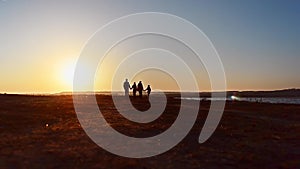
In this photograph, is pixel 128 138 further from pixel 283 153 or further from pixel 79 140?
pixel 283 153

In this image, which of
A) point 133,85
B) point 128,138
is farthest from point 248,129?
point 133,85

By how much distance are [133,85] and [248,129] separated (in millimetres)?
32532

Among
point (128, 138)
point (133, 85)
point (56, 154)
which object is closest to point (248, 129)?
point (128, 138)

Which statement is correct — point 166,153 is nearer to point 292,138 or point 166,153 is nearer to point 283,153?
point 283,153

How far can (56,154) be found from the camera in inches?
512

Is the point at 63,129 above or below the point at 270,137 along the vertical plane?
above

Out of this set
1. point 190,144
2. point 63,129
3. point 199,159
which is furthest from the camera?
point 63,129

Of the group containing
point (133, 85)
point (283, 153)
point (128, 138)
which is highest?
point (133, 85)

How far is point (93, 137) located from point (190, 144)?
424cm

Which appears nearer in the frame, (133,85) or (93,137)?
(93,137)

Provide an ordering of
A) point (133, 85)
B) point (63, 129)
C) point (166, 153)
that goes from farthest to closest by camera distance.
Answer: point (133, 85) → point (63, 129) → point (166, 153)

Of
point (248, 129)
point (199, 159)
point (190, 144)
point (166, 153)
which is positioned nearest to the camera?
point (199, 159)

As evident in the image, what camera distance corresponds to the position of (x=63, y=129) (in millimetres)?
18719

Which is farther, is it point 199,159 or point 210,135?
point 210,135
